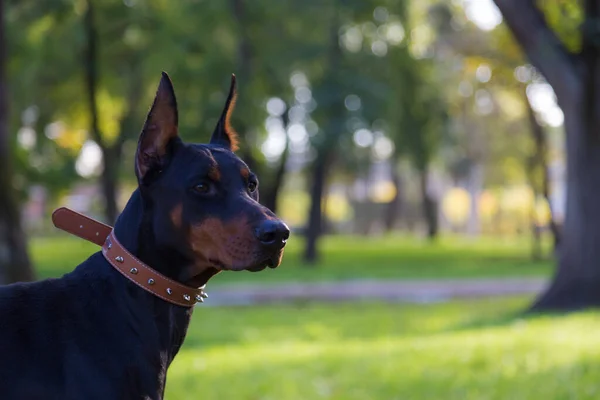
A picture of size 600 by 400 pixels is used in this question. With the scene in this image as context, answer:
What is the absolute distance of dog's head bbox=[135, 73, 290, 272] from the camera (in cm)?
345

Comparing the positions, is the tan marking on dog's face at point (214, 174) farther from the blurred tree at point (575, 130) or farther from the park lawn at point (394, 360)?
the blurred tree at point (575, 130)

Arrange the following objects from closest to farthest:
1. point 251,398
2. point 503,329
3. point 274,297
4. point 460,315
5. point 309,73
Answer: point 251,398 → point 503,329 → point 460,315 → point 274,297 → point 309,73

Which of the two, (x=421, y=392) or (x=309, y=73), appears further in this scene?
(x=309, y=73)

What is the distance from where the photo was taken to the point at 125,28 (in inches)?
1000

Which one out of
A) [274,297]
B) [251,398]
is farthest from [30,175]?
[251,398]

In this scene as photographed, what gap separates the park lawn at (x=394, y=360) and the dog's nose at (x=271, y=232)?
4.81m

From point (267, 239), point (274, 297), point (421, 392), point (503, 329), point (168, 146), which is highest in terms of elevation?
point (168, 146)

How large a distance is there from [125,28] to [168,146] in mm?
22639

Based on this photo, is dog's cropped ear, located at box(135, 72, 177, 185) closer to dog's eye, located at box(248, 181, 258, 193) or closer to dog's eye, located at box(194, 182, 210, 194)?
dog's eye, located at box(194, 182, 210, 194)

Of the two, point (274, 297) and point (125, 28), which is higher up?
point (125, 28)

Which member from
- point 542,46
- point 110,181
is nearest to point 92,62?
point 110,181

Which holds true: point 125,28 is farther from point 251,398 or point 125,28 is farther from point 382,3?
point 251,398

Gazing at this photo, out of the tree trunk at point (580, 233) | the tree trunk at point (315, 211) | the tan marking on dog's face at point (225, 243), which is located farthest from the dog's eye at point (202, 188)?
the tree trunk at point (315, 211)

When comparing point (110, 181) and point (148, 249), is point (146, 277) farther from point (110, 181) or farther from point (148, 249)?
point (110, 181)
